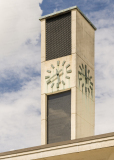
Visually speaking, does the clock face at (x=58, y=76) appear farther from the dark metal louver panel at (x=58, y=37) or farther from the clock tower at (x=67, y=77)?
the dark metal louver panel at (x=58, y=37)

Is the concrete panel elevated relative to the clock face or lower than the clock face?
elevated

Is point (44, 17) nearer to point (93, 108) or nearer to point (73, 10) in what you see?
point (73, 10)

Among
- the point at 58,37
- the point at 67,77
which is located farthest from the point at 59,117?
the point at 58,37

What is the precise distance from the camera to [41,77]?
2780cm

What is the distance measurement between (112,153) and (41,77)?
9463mm

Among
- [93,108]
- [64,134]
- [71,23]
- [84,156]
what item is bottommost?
[84,156]

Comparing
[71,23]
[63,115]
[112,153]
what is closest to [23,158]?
[112,153]

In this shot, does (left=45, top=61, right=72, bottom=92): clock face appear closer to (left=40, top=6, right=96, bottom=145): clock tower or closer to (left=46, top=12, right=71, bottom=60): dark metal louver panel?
(left=40, top=6, right=96, bottom=145): clock tower

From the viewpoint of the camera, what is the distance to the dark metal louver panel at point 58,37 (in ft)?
89.6

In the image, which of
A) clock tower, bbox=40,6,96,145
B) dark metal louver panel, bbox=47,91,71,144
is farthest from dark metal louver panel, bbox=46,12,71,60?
dark metal louver panel, bbox=47,91,71,144

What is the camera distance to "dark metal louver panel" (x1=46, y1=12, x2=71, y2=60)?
27312 millimetres

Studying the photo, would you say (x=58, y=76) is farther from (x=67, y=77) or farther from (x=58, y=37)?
(x=58, y=37)

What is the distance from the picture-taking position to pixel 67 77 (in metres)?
26.5

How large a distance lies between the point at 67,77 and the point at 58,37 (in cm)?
287
